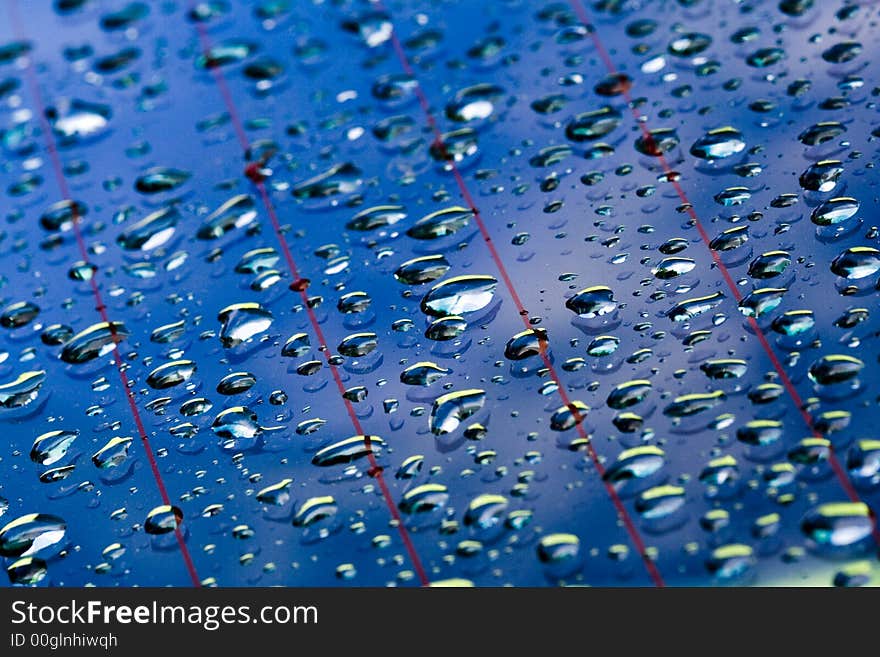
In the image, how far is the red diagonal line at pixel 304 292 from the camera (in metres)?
0.84

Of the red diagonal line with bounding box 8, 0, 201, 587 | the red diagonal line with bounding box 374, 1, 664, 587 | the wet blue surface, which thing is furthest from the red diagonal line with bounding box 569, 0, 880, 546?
the red diagonal line with bounding box 8, 0, 201, 587

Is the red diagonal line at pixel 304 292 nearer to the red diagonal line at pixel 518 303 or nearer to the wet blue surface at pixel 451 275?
the wet blue surface at pixel 451 275

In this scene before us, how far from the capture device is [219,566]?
2.80 ft

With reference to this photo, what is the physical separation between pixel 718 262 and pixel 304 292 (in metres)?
0.44

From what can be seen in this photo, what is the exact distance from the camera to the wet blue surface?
83cm

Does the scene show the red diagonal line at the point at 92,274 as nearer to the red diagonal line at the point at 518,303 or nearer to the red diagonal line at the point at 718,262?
the red diagonal line at the point at 518,303

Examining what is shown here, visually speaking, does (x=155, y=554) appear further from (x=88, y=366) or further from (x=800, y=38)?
(x=800, y=38)

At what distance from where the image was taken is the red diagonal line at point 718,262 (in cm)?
80

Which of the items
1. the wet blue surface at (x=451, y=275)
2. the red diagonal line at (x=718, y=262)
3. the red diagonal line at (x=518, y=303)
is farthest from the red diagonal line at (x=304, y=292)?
the red diagonal line at (x=718, y=262)

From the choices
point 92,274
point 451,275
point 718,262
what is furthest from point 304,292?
point 718,262

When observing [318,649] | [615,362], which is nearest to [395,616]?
[318,649]

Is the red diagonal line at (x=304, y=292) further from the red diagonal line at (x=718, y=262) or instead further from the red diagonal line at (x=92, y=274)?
the red diagonal line at (x=718, y=262)

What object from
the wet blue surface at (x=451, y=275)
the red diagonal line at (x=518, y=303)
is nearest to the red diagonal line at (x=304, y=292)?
the wet blue surface at (x=451, y=275)

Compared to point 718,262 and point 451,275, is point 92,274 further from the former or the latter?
point 718,262
